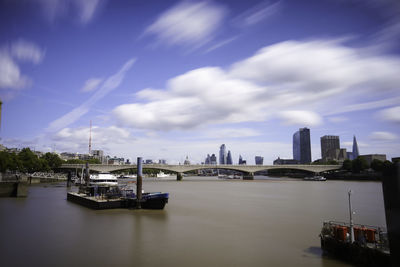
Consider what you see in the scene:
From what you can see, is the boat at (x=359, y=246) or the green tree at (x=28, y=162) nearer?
the boat at (x=359, y=246)

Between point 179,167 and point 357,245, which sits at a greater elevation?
point 179,167

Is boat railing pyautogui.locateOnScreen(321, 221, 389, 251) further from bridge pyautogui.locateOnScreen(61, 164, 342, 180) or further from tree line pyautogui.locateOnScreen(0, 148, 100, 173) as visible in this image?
tree line pyautogui.locateOnScreen(0, 148, 100, 173)

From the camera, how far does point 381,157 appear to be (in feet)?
533

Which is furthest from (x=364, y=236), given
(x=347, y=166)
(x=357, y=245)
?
(x=347, y=166)

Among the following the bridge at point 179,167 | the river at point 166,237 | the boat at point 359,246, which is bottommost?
the river at point 166,237

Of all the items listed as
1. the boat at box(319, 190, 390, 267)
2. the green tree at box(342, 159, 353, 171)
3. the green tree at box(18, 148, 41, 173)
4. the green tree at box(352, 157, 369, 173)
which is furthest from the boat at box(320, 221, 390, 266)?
the green tree at box(342, 159, 353, 171)

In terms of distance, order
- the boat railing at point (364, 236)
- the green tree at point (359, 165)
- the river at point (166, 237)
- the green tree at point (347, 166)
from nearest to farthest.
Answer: the boat railing at point (364, 236) < the river at point (166, 237) < the green tree at point (359, 165) < the green tree at point (347, 166)

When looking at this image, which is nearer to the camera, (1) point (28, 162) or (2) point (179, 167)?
(1) point (28, 162)

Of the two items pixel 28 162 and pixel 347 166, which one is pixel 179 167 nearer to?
pixel 28 162

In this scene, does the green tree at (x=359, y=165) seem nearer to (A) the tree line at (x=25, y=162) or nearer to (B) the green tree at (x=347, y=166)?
(B) the green tree at (x=347, y=166)

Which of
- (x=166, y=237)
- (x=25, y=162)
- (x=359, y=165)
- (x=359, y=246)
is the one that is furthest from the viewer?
(x=359, y=165)

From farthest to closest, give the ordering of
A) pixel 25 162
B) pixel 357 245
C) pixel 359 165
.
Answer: pixel 359 165 → pixel 25 162 → pixel 357 245

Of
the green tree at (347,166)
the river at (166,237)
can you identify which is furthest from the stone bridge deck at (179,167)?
Answer: the river at (166,237)

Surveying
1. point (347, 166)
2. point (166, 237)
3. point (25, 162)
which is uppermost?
point (25, 162)
